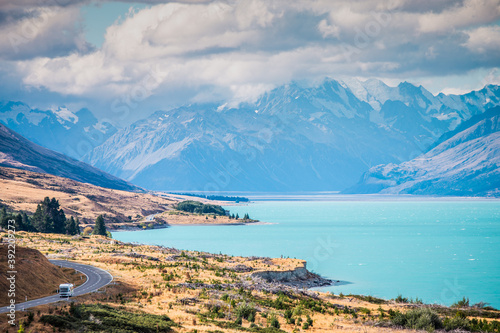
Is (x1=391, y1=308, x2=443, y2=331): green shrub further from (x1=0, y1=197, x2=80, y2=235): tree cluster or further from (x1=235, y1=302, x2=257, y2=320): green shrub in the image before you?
(x1=0, y1=197, x2=80, y2=235): tree cluster

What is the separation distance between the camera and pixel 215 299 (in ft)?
206

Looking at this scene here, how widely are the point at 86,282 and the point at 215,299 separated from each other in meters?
14.8

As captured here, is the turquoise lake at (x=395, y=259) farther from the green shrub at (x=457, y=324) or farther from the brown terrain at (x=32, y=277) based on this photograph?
the brown terrain at (x=32, y=277)

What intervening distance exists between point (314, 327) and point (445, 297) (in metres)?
48.1

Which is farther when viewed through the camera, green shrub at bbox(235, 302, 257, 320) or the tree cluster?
the tree cluster

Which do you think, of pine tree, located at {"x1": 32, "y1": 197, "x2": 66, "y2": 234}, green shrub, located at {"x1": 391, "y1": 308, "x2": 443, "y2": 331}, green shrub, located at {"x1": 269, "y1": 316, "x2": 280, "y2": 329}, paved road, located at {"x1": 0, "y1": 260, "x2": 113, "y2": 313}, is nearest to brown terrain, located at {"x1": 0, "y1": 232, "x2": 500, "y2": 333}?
green shrub, located at {"x1": 269, "y1": 316, "x2": 280, "y2": 329}

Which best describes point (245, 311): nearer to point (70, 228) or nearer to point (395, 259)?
point (395, 259)

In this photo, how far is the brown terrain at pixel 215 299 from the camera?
166 feet

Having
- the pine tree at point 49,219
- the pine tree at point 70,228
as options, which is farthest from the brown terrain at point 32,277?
the pine tree at point 70,228

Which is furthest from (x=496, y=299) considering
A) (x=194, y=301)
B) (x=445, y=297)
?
(x=194, y=301)

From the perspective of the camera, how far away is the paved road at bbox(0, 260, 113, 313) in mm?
48531

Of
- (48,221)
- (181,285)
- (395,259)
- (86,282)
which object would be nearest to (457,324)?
(181,285)

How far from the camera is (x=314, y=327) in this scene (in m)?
52.8

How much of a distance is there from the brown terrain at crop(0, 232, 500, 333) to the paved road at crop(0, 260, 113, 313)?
1.54 metres
